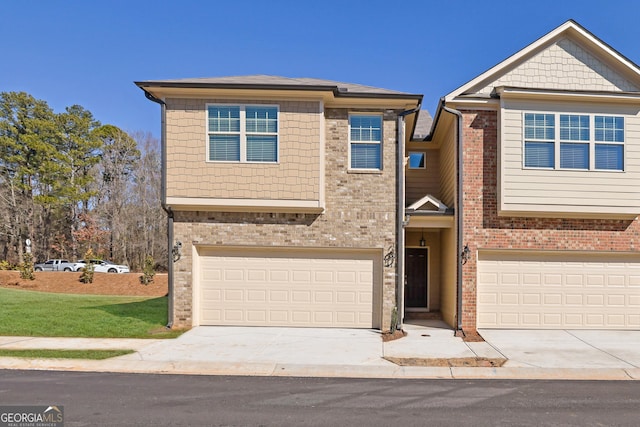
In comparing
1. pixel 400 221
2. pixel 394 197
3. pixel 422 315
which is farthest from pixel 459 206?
pixel 422 315

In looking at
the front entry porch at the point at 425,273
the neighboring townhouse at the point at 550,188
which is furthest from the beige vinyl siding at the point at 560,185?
the front entry porch at the point at 425,273

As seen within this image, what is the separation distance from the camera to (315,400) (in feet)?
20.4

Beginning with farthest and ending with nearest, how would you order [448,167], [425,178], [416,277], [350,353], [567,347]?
[425,178] → [416,277] → [448,167] → [567,347] → [350,353]

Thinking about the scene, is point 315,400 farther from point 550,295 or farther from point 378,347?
point 550,295

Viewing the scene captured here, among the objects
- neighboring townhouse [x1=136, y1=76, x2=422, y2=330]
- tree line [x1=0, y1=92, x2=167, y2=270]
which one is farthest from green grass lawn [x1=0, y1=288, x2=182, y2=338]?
tree line [x1=0, y1=92, x2=167, y2=270]

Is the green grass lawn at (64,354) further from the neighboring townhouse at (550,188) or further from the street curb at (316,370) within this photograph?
the neighboring townhouse at (550,188)

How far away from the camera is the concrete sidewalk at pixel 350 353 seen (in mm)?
7738

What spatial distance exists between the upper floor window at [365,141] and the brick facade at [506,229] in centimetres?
251

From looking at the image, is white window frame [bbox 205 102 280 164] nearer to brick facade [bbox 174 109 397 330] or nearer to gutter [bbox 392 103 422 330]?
brick facade [bbox 174 109 397 330]

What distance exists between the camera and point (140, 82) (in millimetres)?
10672

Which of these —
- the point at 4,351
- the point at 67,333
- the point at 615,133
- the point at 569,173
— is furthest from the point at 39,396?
the point at 615,133

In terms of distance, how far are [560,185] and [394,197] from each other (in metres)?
4.53

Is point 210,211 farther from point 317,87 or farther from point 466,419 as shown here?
point 466,419

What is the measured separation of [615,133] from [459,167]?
4.36 m
